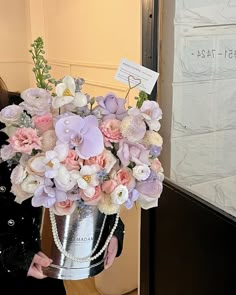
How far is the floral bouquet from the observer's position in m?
0.74

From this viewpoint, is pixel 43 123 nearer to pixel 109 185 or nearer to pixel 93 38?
pixel 109 185

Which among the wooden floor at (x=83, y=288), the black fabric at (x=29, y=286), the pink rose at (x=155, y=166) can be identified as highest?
the pink rose at (x=155, y=166)

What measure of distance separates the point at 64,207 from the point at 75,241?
0.14 metres

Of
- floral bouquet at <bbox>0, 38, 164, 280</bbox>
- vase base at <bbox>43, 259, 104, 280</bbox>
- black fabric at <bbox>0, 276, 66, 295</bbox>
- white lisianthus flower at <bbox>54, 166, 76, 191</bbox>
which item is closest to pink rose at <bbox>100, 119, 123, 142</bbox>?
floral bouquet at <bbox>0, 38, 164, 280</bbox>

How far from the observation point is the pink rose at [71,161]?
2.42 ft

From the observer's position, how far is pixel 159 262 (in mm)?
1122

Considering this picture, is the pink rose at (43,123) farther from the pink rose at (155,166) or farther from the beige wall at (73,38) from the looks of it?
the beige wall at (73,38)

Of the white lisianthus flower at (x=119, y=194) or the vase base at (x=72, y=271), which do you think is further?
the vase base at (x=72, y=271)

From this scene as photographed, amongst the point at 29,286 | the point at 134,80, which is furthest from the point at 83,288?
the point at 134,80

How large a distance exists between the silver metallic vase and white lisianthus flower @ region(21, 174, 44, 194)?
115 mm

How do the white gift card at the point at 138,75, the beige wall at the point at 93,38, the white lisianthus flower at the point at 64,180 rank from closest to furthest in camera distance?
the white lisianthus flower at the point at 64,180
the white gift card at the point at 138,75
the beige wall at the point at 93,38

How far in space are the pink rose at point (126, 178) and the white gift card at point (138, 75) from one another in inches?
10.5

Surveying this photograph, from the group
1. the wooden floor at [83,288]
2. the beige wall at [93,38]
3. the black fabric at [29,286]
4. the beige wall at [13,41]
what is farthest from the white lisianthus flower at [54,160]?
the beige wall at [13,41]

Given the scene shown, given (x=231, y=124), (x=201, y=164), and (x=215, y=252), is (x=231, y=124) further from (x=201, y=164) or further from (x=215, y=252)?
(x=215, y=252)
